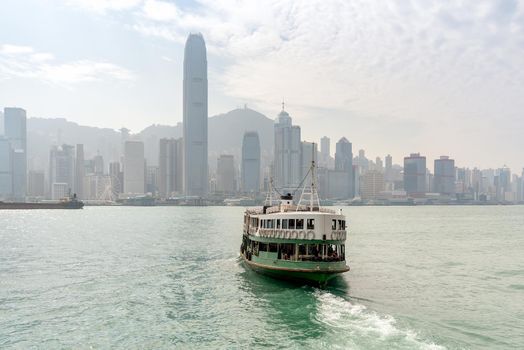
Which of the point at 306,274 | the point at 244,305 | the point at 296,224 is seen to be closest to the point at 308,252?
the point at 306,274

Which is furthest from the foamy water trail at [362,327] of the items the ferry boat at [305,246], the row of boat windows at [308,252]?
the row of boat windows at [308,252]

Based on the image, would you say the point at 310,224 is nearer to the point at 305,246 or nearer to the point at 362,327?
the point at 305,246

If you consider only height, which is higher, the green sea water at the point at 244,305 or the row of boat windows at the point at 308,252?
the row of boat windows at the point at 308,252

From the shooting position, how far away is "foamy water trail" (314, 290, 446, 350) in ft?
88.3

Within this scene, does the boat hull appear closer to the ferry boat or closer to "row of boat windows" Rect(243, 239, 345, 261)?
the ferry boat

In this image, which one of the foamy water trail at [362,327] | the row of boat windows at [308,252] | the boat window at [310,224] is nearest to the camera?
the foamy water trail at [362,327]

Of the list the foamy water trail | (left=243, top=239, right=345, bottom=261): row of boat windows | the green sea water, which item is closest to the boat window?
(left=243, top=239, right=345, bottom=261): row of boat windows

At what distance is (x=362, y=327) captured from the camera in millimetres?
29984

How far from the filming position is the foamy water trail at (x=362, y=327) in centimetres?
2692

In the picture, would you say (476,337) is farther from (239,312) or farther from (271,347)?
(239,312)

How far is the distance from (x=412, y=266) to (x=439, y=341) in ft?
100

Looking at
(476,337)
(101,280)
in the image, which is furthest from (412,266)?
(101,280)

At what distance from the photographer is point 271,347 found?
26719mm

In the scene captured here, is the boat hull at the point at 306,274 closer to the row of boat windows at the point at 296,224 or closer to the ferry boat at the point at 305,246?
the ferry boat at the point at 305,246
